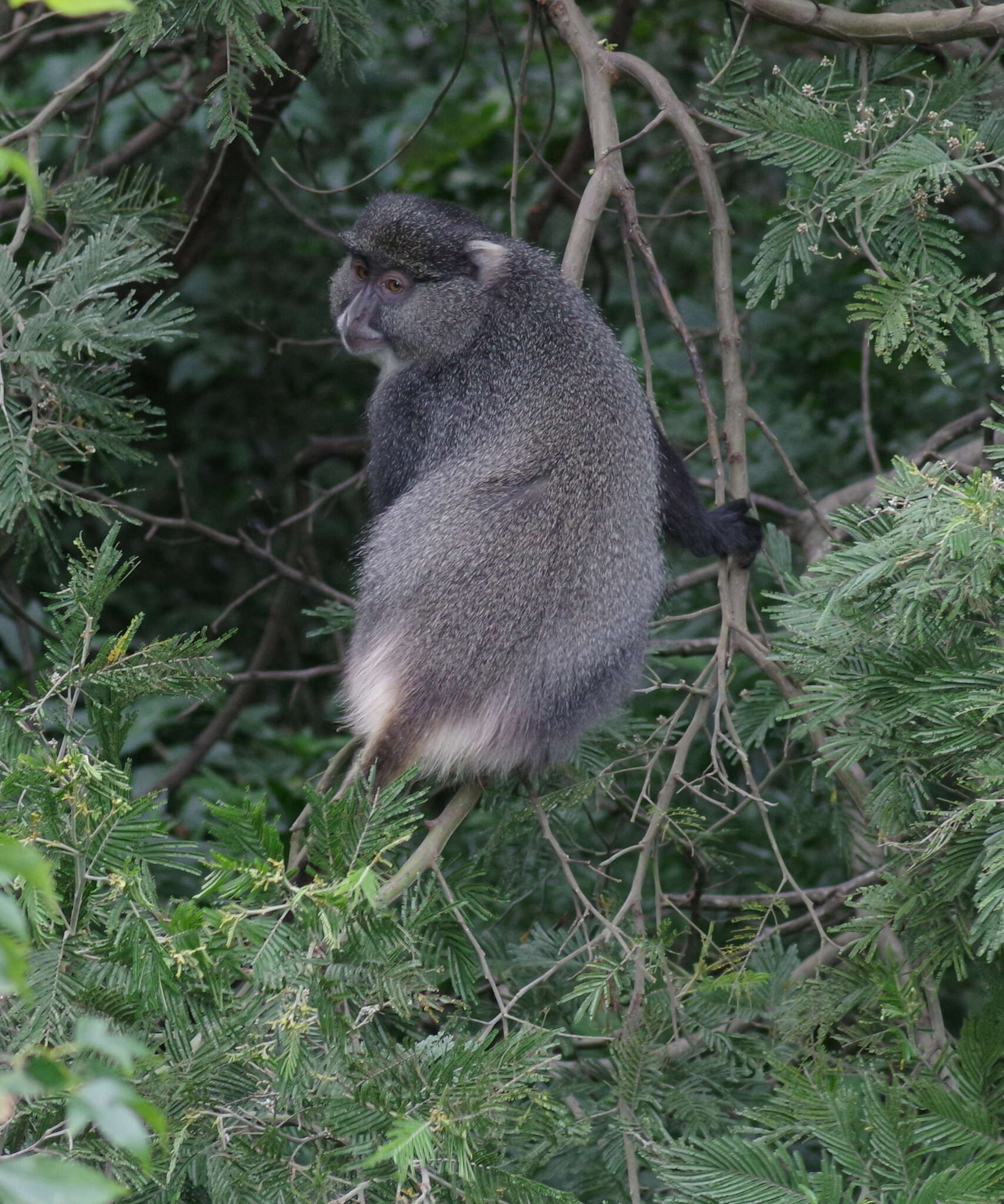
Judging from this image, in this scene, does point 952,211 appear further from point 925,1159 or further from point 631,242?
point 925,1159

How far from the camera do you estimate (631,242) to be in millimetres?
3402

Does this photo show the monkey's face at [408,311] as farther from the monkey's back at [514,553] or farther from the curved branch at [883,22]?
the curved branch at [883,22]

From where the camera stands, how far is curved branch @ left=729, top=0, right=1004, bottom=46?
9.73ft

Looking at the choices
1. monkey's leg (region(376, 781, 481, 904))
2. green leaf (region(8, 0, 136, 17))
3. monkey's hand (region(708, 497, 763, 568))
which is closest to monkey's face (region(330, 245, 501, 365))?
monkey's hand (region(708, 497, 763, 568))

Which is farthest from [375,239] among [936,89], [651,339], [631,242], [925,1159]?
[925,1159]

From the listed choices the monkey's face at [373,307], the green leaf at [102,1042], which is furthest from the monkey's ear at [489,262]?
the green leaf at [102,1042]

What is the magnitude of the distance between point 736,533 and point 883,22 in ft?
4.25

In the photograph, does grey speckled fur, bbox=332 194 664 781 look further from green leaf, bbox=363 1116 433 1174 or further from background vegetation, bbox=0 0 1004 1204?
green leaf, bbox=363 1116 433 1174

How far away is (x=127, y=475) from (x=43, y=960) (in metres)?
3.94

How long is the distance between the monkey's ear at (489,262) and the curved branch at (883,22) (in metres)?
0.91

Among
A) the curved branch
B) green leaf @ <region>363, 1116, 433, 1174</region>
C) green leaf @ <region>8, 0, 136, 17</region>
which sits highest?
green leaf @ <region>8, 0, 136, 17</region>

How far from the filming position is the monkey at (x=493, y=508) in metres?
3.04

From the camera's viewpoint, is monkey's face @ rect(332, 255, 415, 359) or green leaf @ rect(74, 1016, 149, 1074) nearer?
green leaf @ rect(74, 1016, 149, 1074)

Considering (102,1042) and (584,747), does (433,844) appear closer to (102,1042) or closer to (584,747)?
(584,747)
